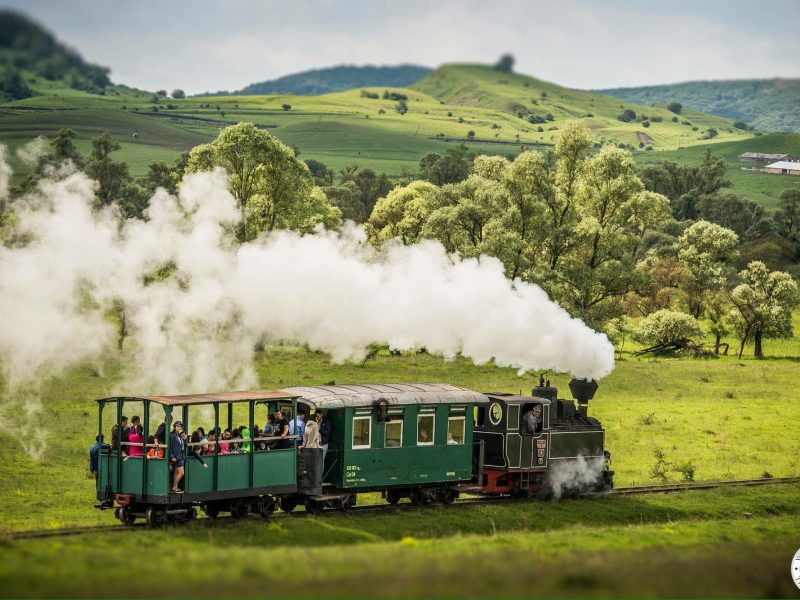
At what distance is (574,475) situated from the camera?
35500mm

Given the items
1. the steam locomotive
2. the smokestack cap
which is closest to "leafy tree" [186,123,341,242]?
the smokestack cap

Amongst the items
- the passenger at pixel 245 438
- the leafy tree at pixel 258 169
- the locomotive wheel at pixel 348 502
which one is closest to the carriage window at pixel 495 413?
the locomotive wheel at pixel 348 502

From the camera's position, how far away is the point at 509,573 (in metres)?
20.7

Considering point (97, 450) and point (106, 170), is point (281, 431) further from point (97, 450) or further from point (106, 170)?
point (106, 170)

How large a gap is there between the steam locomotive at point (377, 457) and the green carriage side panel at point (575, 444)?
0.05 metres

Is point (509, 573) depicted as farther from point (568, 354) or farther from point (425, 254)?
point (425, 254)

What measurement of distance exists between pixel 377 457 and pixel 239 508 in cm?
435

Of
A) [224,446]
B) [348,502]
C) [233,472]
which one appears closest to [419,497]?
[348,502]

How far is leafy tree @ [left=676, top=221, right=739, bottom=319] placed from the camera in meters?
85.5

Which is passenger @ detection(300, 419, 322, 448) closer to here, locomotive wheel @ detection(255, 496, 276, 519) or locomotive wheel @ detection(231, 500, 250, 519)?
locomotive wheel @ detection(255, 496, 276, 519)

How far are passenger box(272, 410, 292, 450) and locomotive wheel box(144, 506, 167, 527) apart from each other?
3653 millimetres

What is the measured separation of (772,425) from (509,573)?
35.1m

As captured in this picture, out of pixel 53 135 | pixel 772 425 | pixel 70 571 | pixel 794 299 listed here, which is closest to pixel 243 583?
pixel 70 571

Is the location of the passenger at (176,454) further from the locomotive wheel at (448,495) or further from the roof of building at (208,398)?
the locomotive wheel at (448,495)
